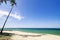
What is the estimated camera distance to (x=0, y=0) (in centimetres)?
1288

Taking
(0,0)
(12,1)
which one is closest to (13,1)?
(12,1)

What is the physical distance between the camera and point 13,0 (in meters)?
18.2

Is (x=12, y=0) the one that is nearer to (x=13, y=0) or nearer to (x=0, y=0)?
(x=13, y=0)

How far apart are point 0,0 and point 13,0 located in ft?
17.8

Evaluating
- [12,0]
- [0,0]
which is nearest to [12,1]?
[12,0]

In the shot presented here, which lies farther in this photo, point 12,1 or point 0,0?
point 12,1

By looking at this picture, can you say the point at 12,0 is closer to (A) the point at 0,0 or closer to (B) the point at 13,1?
(B) the point at 13,1

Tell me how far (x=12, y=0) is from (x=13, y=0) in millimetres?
149

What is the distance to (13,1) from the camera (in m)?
18.4

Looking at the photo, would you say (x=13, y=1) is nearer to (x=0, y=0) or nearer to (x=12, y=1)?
(x=12, y=1)

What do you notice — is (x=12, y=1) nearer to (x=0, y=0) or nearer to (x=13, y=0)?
(x=13, y=0)

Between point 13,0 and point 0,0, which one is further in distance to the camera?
point 13,0

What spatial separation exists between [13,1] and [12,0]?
0.95 feet

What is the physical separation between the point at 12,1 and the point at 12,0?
6.4 inches
